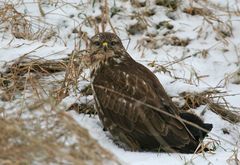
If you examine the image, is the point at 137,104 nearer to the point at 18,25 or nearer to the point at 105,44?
the point at 105,44

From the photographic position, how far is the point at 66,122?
10.7 ft

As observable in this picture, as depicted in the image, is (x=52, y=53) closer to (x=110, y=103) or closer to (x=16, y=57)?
(x=16, y=57)

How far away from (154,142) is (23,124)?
1.58 metres

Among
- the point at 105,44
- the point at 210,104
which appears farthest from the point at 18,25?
the point at 210,104

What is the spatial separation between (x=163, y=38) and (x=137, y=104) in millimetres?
2150

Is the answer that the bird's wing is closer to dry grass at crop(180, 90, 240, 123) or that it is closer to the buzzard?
the buzzard

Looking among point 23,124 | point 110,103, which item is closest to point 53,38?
point 110,103

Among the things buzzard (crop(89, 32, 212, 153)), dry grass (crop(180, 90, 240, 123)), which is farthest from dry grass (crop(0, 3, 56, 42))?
dry grass (crop(180, 90, 240, 123))

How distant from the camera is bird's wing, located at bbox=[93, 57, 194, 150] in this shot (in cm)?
480

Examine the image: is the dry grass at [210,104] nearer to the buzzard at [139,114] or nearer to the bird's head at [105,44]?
the buzzard at [139,114]

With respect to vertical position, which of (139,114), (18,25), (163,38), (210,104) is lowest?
(210,104)

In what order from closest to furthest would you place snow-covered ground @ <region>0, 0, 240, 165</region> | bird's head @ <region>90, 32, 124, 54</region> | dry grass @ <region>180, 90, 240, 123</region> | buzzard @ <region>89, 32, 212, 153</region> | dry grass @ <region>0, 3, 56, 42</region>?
buzzard @ <region>89, 32, 212, 153</region>, bird's head @ <region>90, 32, 124, 54</region>, dry grass @ <region>180, 90, 240, 123</region>, snow-covered ground @ <region>0, 0, 240, 165</region>, dry grass @ <region>0, 3, 56, 42</region>

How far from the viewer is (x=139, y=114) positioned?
482 cm

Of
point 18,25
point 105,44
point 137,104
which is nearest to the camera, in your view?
point 137,104
